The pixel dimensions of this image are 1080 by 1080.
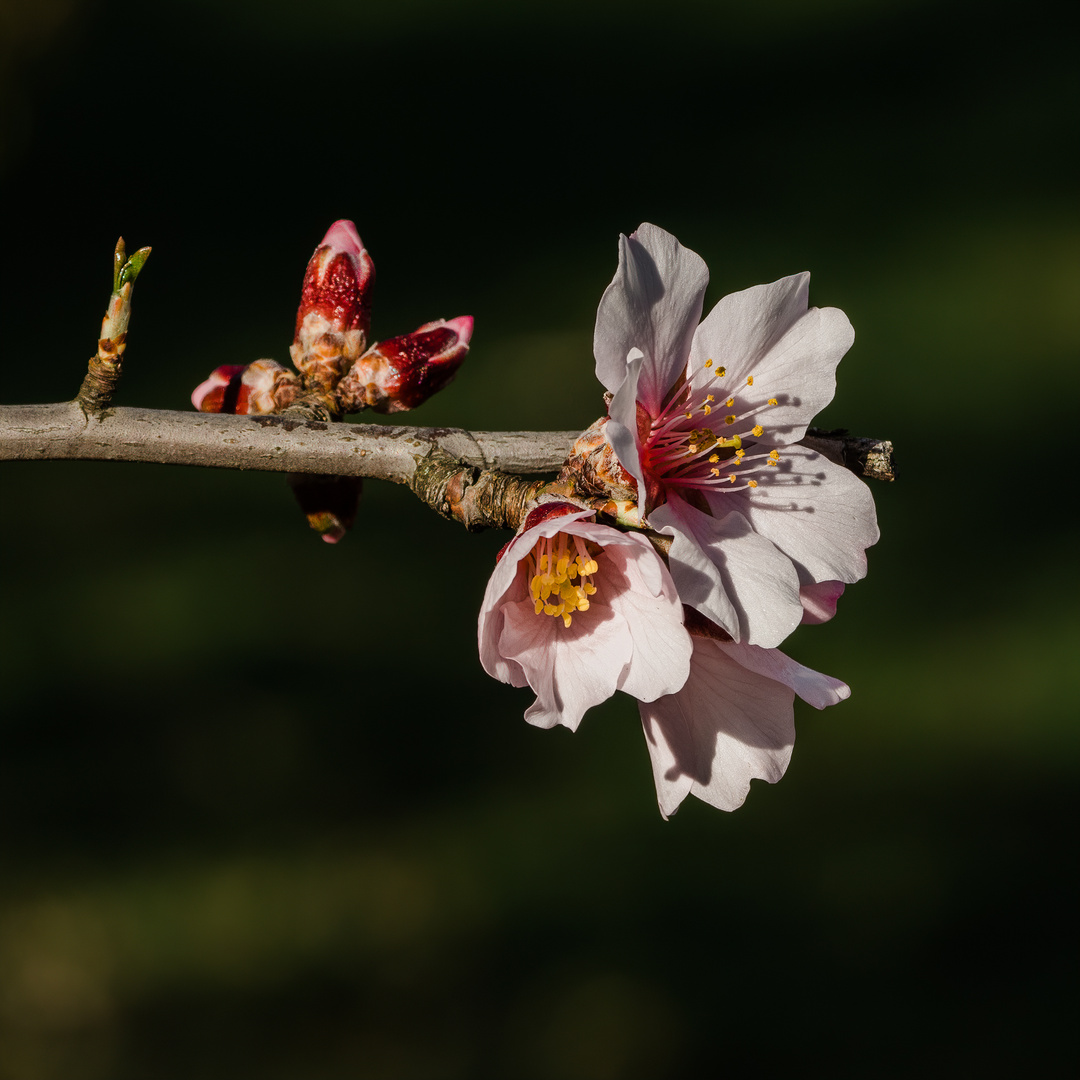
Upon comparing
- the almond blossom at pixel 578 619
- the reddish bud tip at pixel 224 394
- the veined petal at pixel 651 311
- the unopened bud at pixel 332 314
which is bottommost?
the almond blossom at pixel 578 619

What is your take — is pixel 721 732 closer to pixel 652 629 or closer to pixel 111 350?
pixel 652 629

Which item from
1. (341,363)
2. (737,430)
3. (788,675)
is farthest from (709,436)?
(341,363)

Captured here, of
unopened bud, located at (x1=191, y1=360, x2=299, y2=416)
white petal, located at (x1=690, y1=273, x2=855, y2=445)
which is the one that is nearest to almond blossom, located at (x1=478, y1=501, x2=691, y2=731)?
white petal, located at (x1=690, y1=273, x2=855, y2=445)

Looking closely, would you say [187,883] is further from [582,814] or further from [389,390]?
[389,390]

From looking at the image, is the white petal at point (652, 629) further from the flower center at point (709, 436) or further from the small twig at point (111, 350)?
the small twig at point (111, 350)

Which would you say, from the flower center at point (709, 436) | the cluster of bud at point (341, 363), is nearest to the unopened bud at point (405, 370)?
the cluster of bud at point (341, 363)

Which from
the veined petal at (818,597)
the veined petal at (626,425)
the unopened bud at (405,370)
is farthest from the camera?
the unopened bud at (405,370)

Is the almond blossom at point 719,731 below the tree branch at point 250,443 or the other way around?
below
